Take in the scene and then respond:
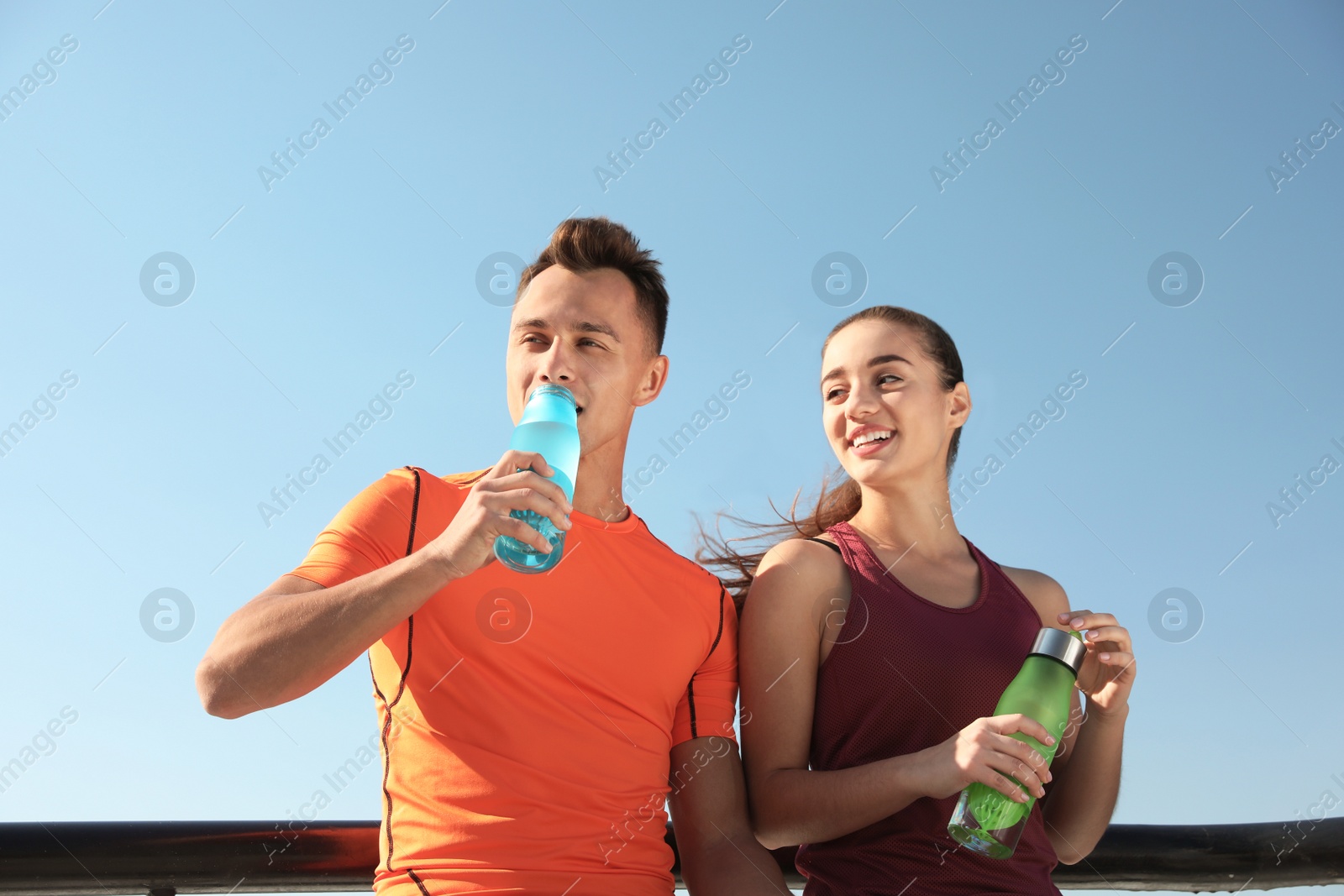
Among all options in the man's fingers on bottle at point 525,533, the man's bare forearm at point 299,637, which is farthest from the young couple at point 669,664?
the man's fingers on bottle at point 525,533

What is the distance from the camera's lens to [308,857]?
2.15 m

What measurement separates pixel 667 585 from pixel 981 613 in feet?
2.66

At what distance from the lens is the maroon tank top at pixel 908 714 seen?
91.3 inches

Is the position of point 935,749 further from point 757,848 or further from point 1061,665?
point 757,848

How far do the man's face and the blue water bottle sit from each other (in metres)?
0.35

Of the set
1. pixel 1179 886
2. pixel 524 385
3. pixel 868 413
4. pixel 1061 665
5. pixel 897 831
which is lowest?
pixel 897 831

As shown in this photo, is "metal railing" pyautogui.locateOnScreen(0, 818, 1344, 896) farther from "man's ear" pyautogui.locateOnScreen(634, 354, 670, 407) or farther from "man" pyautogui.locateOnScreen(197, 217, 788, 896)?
"man's ear" pyautogui.locateOnScreen(634, 354, 670, 407)

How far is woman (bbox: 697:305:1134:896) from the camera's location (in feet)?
7.52

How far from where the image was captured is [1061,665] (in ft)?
7.19

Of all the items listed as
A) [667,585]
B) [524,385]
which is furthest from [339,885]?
[524,385]


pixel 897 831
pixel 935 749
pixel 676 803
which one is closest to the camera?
pixel 935 749

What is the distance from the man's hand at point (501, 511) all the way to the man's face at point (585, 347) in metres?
0.76

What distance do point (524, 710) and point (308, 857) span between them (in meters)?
0.53

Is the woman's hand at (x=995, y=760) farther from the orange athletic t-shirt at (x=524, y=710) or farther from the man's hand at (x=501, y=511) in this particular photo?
the man's hand at (x=501, y=511)
